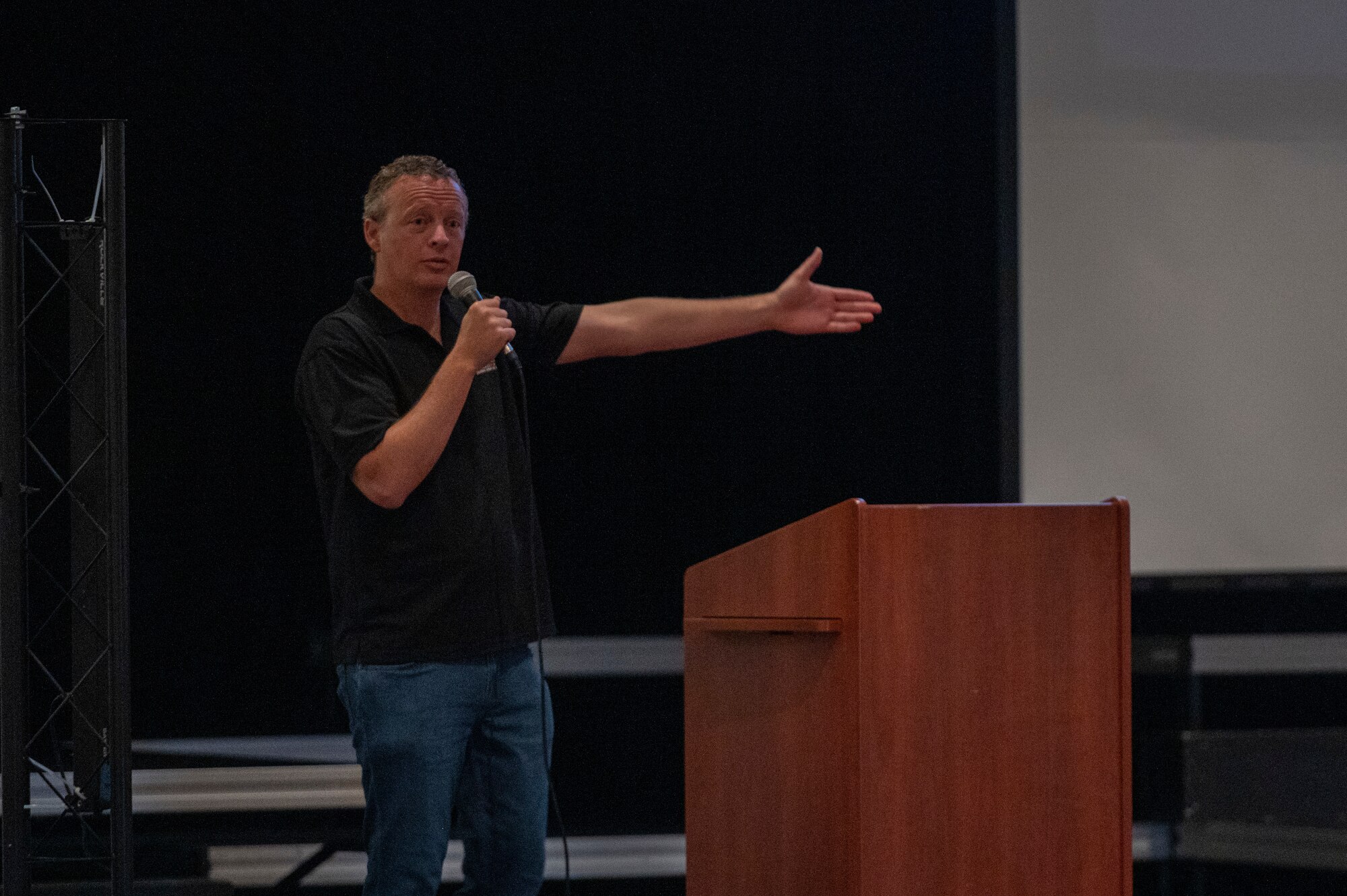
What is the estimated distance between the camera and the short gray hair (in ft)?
7.33

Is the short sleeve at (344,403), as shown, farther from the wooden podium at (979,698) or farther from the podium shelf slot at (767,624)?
the wooden podium at (979,698)

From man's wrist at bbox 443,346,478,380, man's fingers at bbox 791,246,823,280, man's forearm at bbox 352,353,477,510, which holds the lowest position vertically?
man's forearm at bbox 352,353,477,510

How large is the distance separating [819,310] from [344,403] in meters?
0.87

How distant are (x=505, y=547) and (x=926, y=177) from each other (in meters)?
2.00

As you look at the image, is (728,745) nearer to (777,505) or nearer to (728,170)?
(777,505)

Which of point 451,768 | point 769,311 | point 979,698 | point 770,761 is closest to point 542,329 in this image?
point 769,311

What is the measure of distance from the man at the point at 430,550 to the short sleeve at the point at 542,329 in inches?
4.7

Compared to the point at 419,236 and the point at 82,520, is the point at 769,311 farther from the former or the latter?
the point at 82,520

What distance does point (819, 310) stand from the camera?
237cm

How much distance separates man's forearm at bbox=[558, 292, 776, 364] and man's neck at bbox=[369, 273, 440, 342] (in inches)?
12.0

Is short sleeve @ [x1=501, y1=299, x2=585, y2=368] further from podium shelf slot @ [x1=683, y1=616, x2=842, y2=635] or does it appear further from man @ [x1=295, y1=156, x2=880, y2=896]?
podium shelf slot @ [x1=683, y1=616, x2=842, y2=635]

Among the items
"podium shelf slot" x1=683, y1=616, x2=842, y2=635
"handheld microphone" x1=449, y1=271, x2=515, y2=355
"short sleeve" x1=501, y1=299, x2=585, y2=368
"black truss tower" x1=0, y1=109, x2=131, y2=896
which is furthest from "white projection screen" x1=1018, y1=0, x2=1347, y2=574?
"black truss tower" x1=0, y1=109, x2=131, y2=896

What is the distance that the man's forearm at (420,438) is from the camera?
196 cm

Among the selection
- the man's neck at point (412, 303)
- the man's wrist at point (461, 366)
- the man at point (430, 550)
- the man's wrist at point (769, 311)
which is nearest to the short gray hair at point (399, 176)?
the man at point (430, 550)
